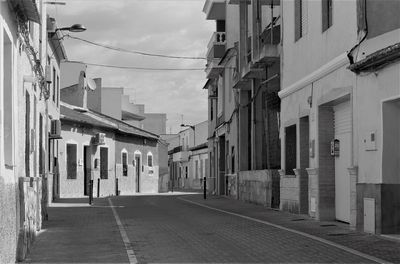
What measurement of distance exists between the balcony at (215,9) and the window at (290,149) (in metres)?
16.6

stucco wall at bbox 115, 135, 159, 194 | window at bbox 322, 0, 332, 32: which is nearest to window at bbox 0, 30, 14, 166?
window at bbox 322, 0, 332, 32

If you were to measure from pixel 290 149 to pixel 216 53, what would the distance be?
16.4m

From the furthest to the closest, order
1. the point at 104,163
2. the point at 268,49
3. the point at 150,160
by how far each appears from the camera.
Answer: the point at 150,160, the point at 104,163, the point at 268,49

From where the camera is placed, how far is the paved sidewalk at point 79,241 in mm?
10312

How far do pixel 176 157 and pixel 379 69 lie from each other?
64938 mm

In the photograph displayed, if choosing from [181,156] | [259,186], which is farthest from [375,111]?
[181,156]

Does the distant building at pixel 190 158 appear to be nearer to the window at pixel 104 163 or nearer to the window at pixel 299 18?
the window at pixel 104 163

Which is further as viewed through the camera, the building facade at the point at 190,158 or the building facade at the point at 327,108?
the building facade at the point at 190,158

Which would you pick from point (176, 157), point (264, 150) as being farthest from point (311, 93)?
point (176, 157)

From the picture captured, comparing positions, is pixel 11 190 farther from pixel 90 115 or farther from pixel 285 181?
pixel 90 115

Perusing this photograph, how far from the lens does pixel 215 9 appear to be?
35.7 meters

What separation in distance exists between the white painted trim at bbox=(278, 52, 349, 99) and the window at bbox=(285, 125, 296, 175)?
112 centimetres

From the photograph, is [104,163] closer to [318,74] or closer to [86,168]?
[86,168]

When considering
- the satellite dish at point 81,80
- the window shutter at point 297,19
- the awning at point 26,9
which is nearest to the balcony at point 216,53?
the satellite dish at point 81,80
